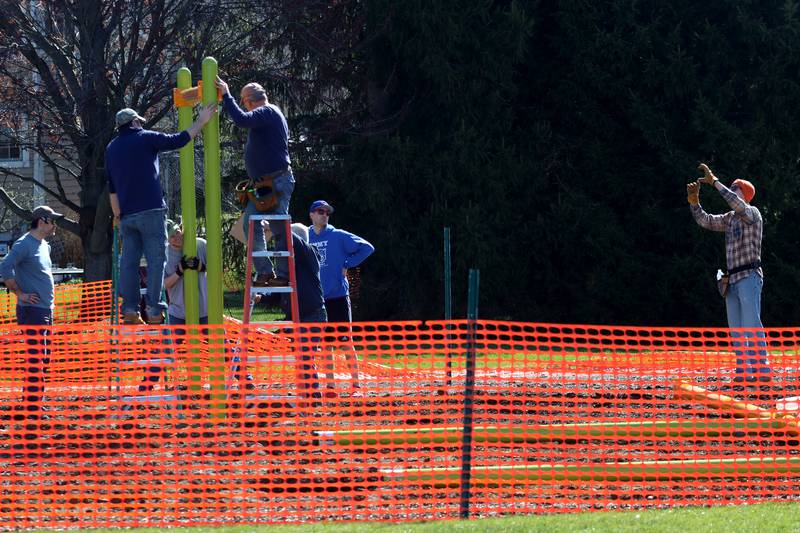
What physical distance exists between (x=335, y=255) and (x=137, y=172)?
128 inches

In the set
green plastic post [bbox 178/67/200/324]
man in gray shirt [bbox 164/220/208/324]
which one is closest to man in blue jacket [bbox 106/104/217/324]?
green plastic post [bbox 178/67/200/324]

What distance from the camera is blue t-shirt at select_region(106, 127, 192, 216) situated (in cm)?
906

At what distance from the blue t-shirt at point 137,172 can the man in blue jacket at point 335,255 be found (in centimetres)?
300

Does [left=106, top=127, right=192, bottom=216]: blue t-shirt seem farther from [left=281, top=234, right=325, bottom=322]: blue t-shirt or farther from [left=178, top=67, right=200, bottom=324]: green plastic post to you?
[left=281, top=234, right=325, bottom=322]: blue t-shirt

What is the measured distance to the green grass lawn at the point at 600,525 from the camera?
636 cm

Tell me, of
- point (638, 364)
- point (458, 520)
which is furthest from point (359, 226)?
point (458, 520)

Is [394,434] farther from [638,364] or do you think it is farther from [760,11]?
[760,11]

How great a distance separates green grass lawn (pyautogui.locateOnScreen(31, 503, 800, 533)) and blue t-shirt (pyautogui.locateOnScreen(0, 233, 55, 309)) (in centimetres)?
452

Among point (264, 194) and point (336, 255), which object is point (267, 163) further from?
point (336, 255)

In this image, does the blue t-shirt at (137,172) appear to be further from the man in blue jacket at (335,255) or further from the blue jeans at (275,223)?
the man in blue jacket at (335,255)

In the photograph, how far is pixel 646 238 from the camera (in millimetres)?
20797

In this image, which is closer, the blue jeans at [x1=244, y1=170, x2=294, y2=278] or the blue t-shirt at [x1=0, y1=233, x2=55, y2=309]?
the blue jeans at [x1=244, y1=170, x2=294, y2=278]

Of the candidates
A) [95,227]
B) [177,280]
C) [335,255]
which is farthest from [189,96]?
[95,227]

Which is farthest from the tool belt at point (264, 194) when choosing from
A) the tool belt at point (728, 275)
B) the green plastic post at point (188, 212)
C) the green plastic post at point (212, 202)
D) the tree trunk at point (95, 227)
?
the tree trunk at point (95, 227)
